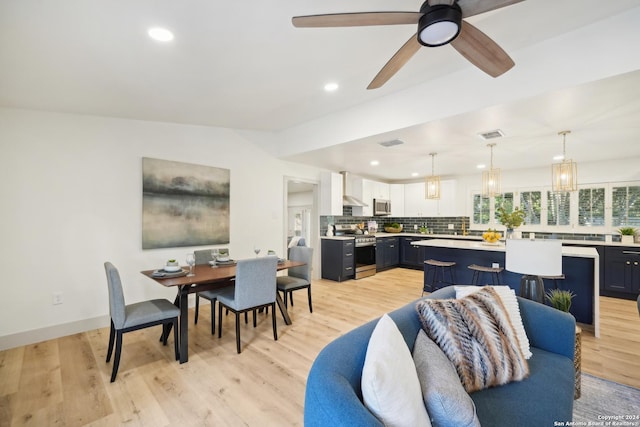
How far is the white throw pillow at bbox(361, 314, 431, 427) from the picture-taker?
908 mm

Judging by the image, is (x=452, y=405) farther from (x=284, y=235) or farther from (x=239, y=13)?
(x=284, y=235)

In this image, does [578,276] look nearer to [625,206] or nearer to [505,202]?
[625,206]

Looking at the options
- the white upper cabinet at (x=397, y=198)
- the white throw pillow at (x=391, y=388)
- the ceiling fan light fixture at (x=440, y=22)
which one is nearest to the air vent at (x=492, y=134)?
the ceiling fan light fixture at (x=440, y=22)

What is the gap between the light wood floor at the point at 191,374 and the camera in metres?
1.91

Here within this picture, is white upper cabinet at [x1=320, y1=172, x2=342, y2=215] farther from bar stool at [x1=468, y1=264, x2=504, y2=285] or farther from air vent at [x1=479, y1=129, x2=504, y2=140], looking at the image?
air vent at [x1=479, y1=129, x2=504, y2=140]

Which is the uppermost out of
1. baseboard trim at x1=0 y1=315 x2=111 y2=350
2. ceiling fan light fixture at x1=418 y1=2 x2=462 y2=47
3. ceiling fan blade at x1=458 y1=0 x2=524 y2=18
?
ceiling fan blade at x1=458 y1=0 x2=524 y2=18

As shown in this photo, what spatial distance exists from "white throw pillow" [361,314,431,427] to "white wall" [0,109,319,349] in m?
3.58

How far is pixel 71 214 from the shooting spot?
3.16 meters

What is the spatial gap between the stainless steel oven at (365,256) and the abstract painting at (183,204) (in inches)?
113

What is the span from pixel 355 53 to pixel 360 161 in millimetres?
2910

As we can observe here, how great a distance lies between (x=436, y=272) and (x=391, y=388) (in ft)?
14.2

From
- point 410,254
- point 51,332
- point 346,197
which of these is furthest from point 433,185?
point 51,332

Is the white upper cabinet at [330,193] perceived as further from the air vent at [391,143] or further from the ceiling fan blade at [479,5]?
the ceiling fan blade at [479,5]

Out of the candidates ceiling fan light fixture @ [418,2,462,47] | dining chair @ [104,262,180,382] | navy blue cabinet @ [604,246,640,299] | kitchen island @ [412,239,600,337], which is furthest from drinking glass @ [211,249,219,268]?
navy blue cabinet @ [604,246,640,299]
